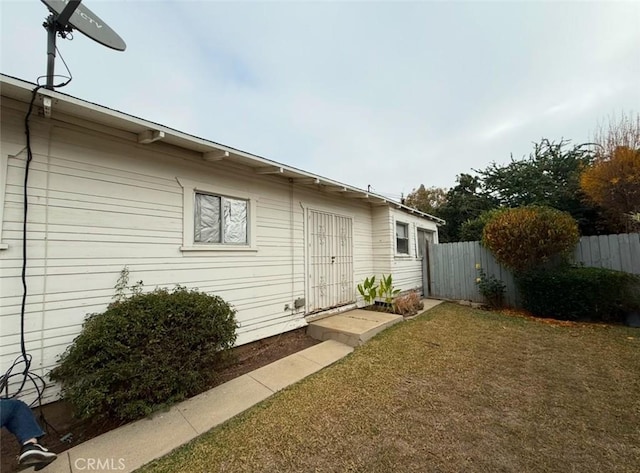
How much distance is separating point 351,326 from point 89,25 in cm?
604

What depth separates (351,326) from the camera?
5.24 metres

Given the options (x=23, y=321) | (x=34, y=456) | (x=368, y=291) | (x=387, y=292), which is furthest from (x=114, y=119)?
(x=387, y=292)

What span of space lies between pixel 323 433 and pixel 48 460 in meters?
2.10

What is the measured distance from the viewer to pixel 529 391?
304 cm

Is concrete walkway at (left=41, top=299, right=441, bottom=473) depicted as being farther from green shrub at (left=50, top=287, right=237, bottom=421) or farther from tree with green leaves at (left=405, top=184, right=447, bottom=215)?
tree with green leaves at (left=405, top=184, right=447, bottom=215)

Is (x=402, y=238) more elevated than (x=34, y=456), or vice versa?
(x=402, y=238)

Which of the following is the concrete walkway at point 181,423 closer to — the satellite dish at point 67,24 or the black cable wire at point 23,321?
the black cable wire at point 23,321

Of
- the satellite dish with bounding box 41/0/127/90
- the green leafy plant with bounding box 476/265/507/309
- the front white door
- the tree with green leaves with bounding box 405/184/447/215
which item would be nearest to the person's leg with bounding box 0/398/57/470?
the satellite dish with bounding box 41/0/127/90

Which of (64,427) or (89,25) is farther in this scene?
(89,25)

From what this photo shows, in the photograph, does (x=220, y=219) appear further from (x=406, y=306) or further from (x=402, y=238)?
(x=402, y=238)

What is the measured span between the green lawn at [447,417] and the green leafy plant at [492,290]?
10.00 ft

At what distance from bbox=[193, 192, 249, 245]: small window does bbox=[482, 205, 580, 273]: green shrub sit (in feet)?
21.8

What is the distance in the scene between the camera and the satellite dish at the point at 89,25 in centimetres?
275

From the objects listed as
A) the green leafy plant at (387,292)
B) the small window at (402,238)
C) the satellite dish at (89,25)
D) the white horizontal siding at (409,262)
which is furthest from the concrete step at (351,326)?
the satellite dish at (89,25)
